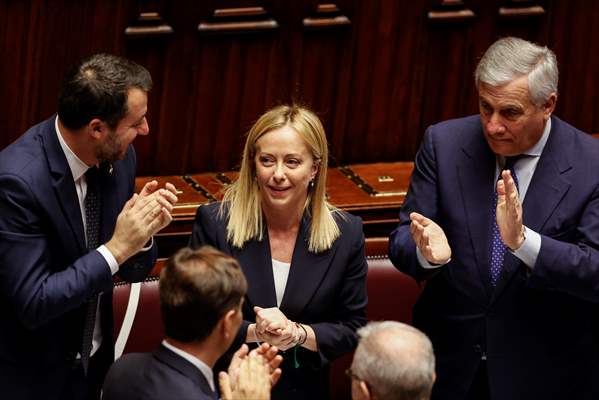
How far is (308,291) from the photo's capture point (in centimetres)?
318

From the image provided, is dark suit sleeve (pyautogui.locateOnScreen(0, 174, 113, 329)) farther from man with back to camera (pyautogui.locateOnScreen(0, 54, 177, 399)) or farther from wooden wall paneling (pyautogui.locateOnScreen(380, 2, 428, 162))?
wooden wall paneling (pyautogui.locateOnScreen(380, 2, 428, 162))

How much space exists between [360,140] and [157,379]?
6.72 feet

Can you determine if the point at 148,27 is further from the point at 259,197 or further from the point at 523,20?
the point at 523,20

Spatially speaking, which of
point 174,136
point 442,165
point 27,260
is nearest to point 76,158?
point 27,260

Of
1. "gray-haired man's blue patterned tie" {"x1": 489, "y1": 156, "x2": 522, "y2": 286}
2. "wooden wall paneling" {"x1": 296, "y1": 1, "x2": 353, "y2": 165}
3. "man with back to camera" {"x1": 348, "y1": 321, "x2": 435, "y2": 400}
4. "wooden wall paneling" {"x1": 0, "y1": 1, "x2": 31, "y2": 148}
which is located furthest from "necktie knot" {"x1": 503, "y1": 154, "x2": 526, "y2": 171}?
"wooden wall paneling" {"x1": 0, "y1": 1, "x2": 31, "y2": 148}

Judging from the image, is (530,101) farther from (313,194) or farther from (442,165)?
(313,194)

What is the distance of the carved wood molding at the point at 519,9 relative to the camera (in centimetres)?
445

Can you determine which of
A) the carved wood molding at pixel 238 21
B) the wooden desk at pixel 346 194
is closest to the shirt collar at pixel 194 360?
the wooden desk at pixel 346 194

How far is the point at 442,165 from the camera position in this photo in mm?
3271

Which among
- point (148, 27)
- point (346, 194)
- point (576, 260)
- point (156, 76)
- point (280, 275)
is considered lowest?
point (346, 194)

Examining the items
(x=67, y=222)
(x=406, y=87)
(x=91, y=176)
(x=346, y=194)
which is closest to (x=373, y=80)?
(x=406, y=87)

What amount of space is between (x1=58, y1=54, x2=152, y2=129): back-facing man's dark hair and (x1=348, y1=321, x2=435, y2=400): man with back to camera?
82cm

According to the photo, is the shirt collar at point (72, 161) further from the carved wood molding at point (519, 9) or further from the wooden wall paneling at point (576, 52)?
the wooden wall paneling at point (576, 52)

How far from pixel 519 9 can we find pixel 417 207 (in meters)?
1.44
